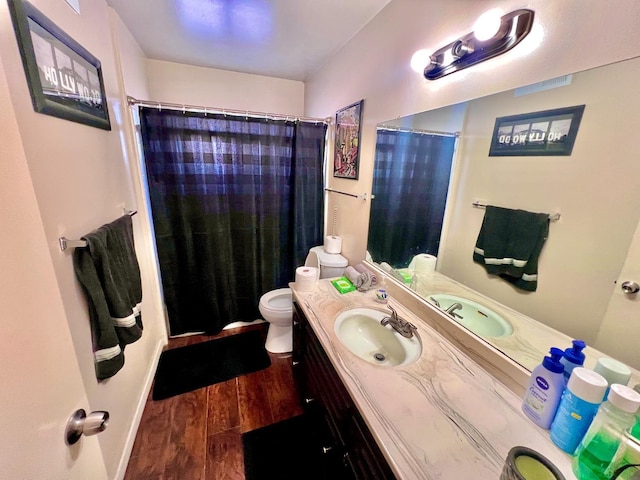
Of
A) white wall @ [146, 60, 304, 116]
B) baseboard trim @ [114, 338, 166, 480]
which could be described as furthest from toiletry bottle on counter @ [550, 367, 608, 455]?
white wall @ [146, 60, 304, 116]

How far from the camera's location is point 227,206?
2123mm

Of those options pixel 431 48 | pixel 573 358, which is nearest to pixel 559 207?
pixel 573 358

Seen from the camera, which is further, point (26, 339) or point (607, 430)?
point (607, 430)

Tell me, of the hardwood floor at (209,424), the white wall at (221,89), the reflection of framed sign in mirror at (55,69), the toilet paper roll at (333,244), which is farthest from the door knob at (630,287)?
the white wall at (221,89)

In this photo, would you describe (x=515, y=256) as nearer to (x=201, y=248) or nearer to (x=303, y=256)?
(x=303, y=256)

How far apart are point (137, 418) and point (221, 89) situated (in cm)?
265

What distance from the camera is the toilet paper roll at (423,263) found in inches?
51.4

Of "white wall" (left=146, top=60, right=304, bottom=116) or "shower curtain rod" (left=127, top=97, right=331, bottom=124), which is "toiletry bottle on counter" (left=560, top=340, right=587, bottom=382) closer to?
"shower curtain rod" (left=127, top=97, right=331, bottom=124)

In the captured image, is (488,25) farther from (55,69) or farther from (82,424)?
(82,424)

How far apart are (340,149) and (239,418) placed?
6.59 feet

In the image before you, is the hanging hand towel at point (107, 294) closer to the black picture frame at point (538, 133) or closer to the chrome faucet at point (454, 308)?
the chrome faucet at point (454, 308)

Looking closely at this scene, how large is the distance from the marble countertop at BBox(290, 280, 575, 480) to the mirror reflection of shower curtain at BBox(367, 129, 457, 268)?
0.55 m

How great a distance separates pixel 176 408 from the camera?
1634 millimetres

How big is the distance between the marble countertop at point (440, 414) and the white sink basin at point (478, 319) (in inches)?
4.7
